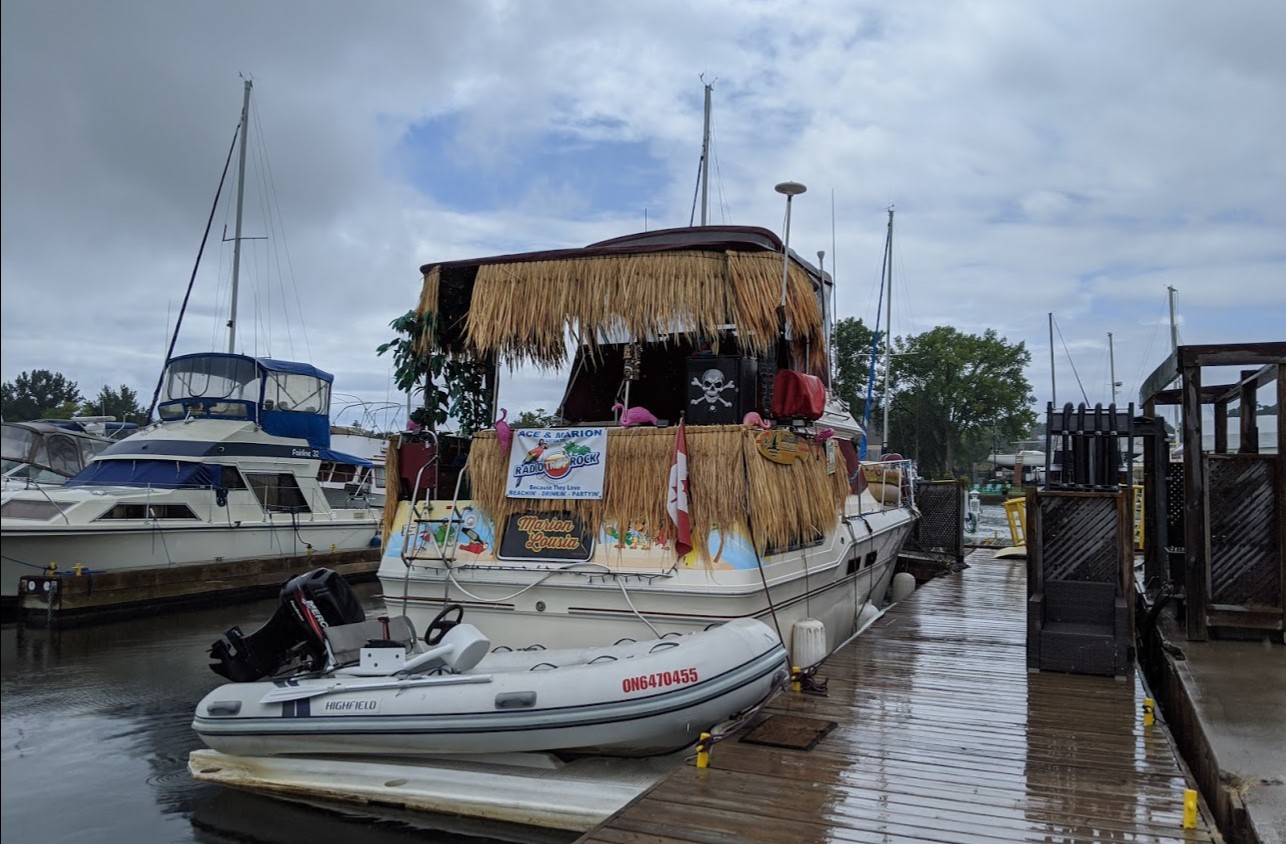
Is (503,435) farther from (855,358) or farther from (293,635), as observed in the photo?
(855,358)

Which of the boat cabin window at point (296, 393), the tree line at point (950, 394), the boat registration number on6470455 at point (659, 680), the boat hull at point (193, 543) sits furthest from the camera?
the tree line at point (950, 394)

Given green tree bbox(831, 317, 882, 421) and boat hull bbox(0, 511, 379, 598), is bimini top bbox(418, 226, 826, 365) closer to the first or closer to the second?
boat hull bbox(0, 511, 379, 598)

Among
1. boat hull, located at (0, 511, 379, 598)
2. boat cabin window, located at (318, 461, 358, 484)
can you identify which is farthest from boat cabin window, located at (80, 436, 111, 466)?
boat cabin window, located at (318, 461, 358, 484)

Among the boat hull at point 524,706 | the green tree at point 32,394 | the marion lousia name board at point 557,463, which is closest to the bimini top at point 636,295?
the marion lousia name board at point 557,463

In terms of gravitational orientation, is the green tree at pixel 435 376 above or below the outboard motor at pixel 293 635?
above

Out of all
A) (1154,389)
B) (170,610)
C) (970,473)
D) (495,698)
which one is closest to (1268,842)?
(495,698)

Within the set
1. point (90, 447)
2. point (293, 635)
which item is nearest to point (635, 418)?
point (293, 635)

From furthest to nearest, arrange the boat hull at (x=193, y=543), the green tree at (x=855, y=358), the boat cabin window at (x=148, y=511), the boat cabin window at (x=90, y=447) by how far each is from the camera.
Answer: the green tree at (x=855, y=358) → the boat cabin window at (x=90, y=447) → the boat cabin window at (x=148, y=511) → the boat hull at (x=193, y=543)

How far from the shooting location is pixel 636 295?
26.5ft

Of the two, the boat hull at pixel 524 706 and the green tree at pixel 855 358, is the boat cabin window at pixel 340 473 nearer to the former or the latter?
the boat hull at pixel 524 706

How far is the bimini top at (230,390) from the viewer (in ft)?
62.2

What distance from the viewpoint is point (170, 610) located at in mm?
15844

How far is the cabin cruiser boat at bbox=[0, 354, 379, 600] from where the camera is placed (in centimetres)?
1591

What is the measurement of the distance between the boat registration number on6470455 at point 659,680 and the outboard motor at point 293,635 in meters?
2.34
